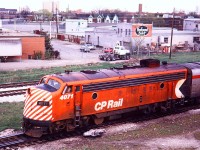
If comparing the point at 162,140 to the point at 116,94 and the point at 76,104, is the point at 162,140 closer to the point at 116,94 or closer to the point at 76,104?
the point at 116,94

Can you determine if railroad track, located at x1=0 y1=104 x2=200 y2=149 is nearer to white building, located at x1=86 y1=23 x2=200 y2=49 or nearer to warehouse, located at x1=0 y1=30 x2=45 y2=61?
warehouse, located at x1=0 y1=30 x2=45 y2=61

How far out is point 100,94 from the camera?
1559 centimetres

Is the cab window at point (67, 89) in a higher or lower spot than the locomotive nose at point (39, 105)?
higher

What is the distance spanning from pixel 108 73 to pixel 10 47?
30910mm

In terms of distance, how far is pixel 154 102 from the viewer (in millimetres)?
18234

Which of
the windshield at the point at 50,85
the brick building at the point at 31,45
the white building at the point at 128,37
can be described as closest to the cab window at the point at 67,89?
the windshield at the point at 50,85

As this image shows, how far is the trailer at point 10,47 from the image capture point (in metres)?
43.8

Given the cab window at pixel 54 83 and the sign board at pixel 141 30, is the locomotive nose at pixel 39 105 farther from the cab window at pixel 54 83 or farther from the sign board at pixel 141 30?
the sign board at pixel 141 30

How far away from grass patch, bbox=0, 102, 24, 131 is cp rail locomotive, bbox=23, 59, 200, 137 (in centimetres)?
209

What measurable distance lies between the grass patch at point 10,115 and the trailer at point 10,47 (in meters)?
24.3

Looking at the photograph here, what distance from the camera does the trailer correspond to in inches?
1725

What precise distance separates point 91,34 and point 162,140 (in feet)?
181

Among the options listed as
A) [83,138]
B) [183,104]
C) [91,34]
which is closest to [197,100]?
[183,104]

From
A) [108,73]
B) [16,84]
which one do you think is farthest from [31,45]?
[108,73]
